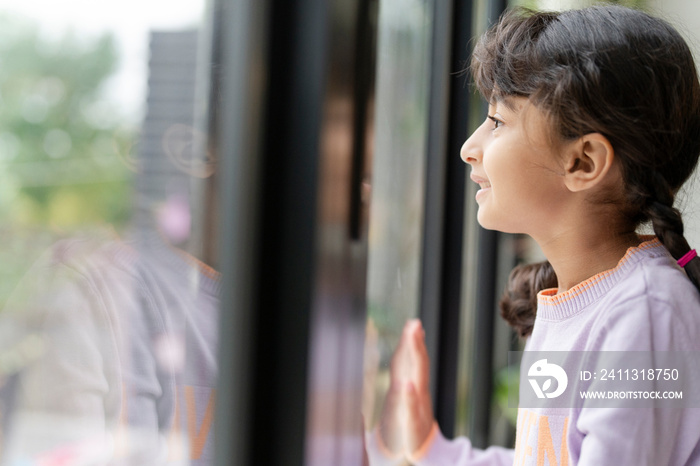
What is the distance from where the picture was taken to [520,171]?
734 mm

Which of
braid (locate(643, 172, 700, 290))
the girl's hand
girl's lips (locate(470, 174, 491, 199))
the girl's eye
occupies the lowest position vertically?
the girl's hand

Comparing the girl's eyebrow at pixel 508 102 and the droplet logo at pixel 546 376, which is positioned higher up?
the girl's eyebrow at pixel 508 102

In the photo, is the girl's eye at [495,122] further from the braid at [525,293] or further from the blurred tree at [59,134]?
the blurred tree at [59,134]

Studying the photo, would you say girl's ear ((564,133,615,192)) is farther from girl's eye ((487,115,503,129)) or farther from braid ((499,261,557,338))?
braid ((499,261,557,338))

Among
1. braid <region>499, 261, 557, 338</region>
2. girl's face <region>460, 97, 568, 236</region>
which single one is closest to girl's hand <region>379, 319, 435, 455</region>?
braid <region>499, 261, 557, 338</region>

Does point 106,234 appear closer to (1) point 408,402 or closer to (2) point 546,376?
(2) point 546,376

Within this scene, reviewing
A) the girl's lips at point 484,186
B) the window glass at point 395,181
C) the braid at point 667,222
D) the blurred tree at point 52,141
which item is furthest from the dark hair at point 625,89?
the blurred tree at point 52,141

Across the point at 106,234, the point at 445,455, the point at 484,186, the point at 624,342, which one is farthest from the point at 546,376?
the point at 106,234

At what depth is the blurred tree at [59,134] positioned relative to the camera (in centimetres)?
53

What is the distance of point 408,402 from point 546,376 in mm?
356

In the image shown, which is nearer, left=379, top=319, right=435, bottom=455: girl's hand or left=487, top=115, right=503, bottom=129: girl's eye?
left=487, top=115, right=503, bottom=129: girl's eye

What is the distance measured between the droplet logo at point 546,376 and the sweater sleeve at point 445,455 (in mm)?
310

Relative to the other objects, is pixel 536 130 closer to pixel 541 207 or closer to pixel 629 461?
pixel 541 207

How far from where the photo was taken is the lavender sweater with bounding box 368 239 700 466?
0.61 metres
